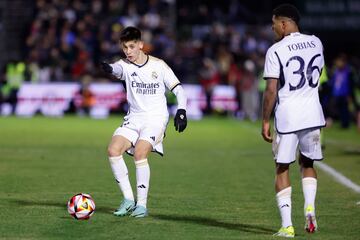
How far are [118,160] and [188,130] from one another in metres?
17.2

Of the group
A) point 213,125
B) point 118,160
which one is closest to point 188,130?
point 213,125

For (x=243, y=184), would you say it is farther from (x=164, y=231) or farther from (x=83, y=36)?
(x=83, y=36)

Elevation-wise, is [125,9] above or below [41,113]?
above

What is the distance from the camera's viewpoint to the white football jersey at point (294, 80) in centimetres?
918

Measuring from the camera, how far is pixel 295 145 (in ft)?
30.6

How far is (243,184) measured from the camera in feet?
47.1

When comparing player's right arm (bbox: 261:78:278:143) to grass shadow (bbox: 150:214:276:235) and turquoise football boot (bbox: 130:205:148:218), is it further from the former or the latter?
turquoise football boot (bbox: 130:205:148:218)

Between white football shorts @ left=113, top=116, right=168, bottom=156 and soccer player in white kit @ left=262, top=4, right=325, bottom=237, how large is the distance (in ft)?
6.54

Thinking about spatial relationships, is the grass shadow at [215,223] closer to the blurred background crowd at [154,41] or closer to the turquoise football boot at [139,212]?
the turquoise football boot at [139,212]

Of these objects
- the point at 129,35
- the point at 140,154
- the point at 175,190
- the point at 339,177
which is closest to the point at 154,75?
the point at 129,35

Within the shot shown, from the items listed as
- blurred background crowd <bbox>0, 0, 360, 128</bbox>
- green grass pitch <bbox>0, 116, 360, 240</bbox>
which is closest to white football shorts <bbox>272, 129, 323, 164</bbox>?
green grass pitch <bbox>0, 116, 360, 240</bbox>

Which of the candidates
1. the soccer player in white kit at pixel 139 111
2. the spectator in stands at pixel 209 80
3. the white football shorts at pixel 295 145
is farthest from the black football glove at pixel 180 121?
the spectator in stands at pixel 209 80

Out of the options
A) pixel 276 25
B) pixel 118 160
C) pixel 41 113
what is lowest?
pixel 41 113

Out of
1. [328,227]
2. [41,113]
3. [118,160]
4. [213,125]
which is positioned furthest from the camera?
[41,113]
